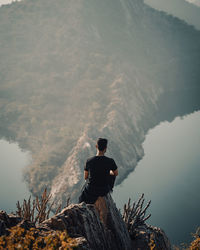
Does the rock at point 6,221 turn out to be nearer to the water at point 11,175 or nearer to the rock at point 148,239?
the rock at point 148,239

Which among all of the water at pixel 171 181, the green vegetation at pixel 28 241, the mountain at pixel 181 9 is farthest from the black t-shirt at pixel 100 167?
the mountain at pixel 181 9

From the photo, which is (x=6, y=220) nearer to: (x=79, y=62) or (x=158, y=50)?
(x=79, y=62)

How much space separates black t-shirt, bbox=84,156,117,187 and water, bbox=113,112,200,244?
28307 millimetres

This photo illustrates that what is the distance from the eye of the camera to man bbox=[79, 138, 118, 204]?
5.55 meters

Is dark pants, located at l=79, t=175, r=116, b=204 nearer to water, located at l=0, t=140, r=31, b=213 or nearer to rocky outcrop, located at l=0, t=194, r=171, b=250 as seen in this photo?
rocky outcrop, located at l=0, t=194, r=171, b=250

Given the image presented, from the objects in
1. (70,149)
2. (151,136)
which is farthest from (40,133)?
(151,136)

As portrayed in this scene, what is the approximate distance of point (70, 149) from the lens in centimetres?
5050

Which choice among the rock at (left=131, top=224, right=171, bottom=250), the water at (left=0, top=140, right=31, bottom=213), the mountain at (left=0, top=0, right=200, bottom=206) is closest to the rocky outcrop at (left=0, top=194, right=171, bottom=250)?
the rock at (left=131, top=224, right=171, bottom=250)

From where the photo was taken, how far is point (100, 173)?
5.58 meters

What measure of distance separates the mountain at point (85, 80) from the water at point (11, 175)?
1842 mm

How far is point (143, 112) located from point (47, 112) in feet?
97.2

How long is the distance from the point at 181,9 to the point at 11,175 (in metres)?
181

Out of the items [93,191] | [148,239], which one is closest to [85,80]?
[148,239]

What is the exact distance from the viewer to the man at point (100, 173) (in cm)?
555
